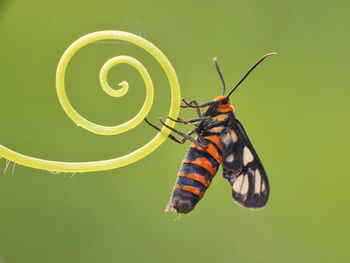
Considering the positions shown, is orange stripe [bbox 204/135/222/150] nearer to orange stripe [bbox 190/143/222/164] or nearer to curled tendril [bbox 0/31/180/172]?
orange stripe [bbox 190/143/222/164]

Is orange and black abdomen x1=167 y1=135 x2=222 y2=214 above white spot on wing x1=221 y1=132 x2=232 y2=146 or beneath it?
beneath

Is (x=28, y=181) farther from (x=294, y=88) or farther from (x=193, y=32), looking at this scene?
(x=294, y=88)

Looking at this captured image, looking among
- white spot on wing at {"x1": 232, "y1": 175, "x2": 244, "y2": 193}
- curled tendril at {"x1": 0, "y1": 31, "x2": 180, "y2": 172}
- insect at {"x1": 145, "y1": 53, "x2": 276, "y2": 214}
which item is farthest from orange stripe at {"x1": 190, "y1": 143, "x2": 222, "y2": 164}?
curled tendril at {"x1": 0, "y1": 31, "x2": 180, "y2": 172}

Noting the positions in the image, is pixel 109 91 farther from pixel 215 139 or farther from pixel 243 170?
pixel 243 170

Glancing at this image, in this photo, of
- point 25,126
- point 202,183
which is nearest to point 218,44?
point 25,126

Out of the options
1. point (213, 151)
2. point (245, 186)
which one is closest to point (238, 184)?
point (245, 186)

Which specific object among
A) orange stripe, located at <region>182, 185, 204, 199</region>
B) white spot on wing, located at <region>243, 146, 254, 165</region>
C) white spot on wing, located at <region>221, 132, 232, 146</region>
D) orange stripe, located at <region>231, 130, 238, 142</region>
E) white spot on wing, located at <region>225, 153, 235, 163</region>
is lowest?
orange stripe, located at <region>182, 185, 204, 199</region>
